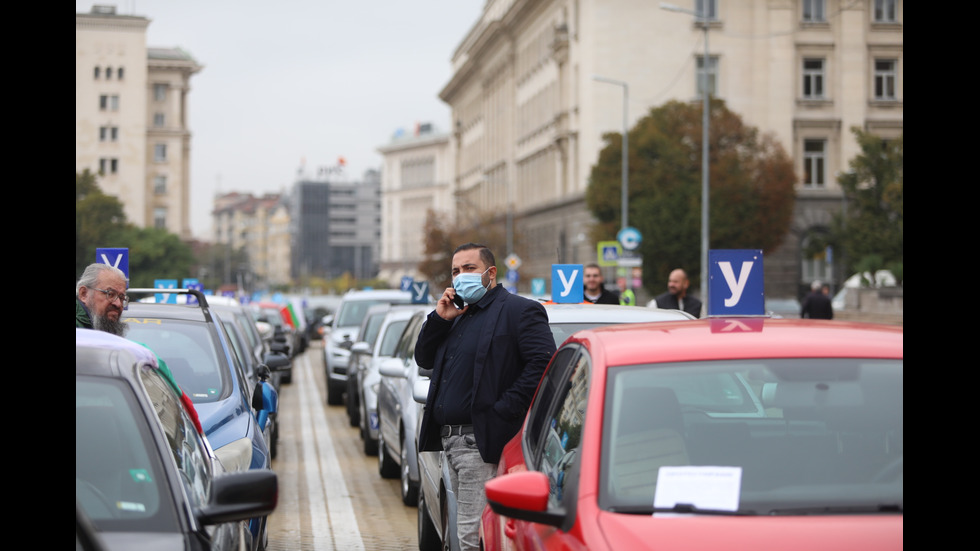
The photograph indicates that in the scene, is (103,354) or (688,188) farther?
(688,188)

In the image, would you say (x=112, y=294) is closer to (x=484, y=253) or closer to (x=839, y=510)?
(x=484, y=253)

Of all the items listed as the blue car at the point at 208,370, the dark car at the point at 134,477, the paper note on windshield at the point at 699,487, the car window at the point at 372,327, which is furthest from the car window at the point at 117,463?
the car window at the point at 372,327

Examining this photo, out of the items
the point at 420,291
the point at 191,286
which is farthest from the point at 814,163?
the point at 191,286

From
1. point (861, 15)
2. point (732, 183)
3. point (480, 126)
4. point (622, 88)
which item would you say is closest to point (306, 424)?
point (732, 183)

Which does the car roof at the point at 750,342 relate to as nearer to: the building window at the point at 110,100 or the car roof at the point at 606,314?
the car roof at the point at 606,314

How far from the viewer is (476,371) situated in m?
6.38

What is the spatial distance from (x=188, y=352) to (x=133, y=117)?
374 feet

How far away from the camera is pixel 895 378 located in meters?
4.55

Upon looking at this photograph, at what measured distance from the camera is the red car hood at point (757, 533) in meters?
3.78

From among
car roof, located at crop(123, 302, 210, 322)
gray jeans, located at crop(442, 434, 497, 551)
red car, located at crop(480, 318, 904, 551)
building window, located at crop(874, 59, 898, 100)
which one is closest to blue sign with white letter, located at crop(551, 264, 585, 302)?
car roof, located at crop(123, 302, 210, 322)

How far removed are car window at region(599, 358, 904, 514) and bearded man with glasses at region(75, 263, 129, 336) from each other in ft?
11.5

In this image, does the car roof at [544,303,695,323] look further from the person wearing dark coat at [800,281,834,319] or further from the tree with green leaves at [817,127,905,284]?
the tree with green leaves at [817,127,905,284]
